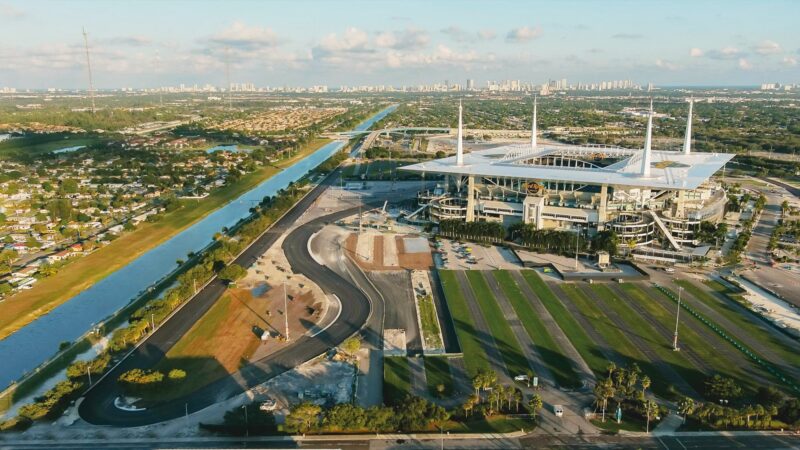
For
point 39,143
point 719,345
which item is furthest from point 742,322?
point 39,143

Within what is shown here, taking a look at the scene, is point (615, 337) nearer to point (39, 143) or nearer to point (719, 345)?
point (719, 345)

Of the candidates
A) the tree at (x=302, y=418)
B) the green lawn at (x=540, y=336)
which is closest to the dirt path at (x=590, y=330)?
the green lawn at (x=540, y=336)

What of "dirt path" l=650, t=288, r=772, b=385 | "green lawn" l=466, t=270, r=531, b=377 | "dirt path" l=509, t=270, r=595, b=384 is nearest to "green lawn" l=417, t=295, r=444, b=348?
"green lawn" l=466, t=270, r=531, b=377

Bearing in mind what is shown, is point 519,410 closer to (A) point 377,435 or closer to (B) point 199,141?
(A) point 377,435

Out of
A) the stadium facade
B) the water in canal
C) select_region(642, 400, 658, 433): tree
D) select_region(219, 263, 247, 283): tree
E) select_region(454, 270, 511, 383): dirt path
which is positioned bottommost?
the water in canal

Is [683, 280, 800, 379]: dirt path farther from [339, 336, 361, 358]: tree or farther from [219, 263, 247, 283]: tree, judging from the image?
[219, 263, 247, 283]: tree

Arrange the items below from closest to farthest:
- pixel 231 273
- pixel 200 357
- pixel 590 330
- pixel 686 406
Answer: pixel 686 406
pixel 200 357
pixel 590 330
pixel 231 273
